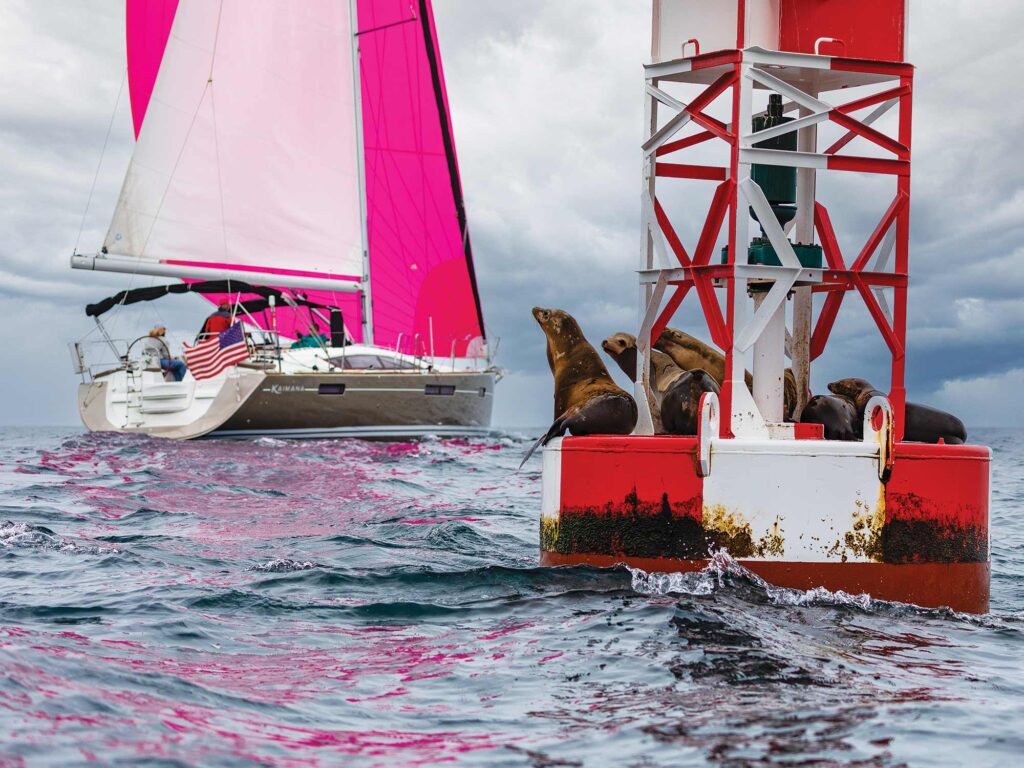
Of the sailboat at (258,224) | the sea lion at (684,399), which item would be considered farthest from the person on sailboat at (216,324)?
the sea lion at (684,399)

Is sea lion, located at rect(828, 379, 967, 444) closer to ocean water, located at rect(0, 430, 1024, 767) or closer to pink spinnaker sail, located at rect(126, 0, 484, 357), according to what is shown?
ocean water, located at rect(0, 430, 1024, 767)

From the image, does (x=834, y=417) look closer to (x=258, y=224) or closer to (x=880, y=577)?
(x=880, y=577)

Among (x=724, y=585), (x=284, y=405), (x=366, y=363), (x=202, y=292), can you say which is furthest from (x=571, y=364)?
(x=202, y=292)

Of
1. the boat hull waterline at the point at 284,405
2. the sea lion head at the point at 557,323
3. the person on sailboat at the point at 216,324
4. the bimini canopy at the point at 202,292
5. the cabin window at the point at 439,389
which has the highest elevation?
the bimini canopy at the point at 202,292

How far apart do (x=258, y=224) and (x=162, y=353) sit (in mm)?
3764

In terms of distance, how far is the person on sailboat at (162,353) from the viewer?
27.0m

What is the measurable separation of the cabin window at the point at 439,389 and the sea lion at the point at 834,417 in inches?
779

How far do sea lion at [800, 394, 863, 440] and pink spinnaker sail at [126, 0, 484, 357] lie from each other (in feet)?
71.9

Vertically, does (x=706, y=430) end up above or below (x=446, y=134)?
below

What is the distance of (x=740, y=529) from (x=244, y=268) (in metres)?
21.3

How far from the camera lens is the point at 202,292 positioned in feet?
89.4

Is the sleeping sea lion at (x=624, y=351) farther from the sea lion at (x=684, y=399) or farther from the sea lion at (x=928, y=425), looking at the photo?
the sea lion at (x=928, y=425)

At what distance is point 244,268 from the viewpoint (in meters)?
26.5

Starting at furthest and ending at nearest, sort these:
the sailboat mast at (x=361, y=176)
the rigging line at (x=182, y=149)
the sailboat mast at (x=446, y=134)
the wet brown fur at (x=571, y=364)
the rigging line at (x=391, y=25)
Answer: the sailboat mast at (x=446, y=134) < the rigging line at (x=391, y=25) < the sailboat mast at (x=361, y=176) < the rigging line at (x=182, y=149) < the wet brown fur at (x=571, y=364)
